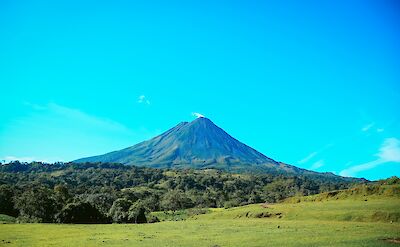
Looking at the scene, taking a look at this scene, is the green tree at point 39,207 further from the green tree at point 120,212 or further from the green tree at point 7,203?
the green tree at point 7,203

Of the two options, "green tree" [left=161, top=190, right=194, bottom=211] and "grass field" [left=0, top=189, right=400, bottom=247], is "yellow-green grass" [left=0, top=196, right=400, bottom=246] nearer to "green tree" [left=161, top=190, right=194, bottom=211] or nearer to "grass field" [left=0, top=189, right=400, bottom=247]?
"grass field" [left=0, top=189, right=400, bottom=247]

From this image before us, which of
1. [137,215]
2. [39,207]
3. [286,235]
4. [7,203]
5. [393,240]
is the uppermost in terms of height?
[7,203]

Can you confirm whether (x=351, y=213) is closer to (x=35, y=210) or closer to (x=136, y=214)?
(x=136, y=214)

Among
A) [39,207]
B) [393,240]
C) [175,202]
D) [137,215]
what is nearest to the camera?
[393,240]

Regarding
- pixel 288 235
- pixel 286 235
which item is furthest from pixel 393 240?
pixel 286 235

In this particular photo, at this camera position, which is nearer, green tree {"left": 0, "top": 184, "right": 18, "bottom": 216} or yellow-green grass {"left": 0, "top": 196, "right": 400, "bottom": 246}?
yellow-green grass {"left": 0, "top": 196, "right": 400, "bottom": 246}

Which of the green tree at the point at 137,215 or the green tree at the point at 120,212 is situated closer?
the green tree at the point at 137,215

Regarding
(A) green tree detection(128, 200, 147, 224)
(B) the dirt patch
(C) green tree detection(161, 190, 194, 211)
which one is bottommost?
(B) the dirt patch

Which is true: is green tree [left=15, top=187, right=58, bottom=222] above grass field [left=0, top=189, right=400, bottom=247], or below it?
above

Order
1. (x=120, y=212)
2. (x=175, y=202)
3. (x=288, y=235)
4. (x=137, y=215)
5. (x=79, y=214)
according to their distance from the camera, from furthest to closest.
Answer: (x=175, y=202), (x=120, y=212), (x=137, y=215), (x=79, y=214), (x=288, y=235)

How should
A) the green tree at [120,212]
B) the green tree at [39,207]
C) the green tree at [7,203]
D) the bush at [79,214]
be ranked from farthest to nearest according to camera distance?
the green tree at [7,203], the green tree at [120,212], the green tree at [39,207], the bush at [79,214]

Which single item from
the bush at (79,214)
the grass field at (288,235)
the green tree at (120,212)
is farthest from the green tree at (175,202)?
the grass field at (288,235)

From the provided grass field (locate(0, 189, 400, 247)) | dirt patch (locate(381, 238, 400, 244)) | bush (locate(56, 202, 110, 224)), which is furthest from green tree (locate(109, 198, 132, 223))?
dirt patch (locate(381, 238, 400, 244))

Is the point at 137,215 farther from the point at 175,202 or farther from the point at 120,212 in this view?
the point at 175,202
